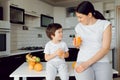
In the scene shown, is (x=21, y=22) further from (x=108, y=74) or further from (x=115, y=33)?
(x=108, y=74)

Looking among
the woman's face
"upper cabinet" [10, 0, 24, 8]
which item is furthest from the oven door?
the woman's face

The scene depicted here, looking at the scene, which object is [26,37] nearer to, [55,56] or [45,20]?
[45,20]

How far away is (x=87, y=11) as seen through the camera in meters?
1.22

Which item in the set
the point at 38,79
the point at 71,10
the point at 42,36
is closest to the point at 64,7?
the point at 71,10

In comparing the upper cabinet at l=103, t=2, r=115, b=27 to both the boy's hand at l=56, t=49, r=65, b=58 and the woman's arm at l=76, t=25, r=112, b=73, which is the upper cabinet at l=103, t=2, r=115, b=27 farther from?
the woman's arm at l=76, t=25, r=112, b=73

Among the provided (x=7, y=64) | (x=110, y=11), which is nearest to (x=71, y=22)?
(x=110, y=11)

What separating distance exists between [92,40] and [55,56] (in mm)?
508

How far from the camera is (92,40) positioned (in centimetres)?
125

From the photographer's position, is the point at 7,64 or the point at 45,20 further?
the point at 45,20

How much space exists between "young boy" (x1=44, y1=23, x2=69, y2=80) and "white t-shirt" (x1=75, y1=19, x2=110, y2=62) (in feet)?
1.27

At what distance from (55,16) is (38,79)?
2.19m

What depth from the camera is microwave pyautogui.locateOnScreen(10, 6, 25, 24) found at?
3.47 meters

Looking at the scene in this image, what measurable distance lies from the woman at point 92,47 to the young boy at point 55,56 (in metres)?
0.38

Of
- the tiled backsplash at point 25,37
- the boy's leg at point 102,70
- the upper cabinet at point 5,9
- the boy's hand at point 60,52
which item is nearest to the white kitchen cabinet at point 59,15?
the tiled backsplash at point 25,37
